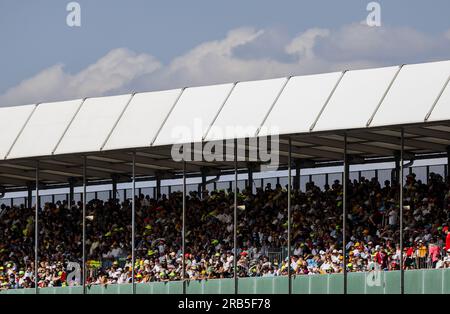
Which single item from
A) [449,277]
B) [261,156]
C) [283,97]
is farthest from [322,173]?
[449,277]

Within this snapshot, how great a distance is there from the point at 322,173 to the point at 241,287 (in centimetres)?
753

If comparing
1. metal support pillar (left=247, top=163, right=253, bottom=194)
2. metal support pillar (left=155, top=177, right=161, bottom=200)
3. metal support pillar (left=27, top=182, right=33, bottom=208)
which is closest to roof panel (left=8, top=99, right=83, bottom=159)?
metal support pillar (left=155, top=177, right=161, bottom=200)

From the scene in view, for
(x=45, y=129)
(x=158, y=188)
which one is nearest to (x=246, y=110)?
(x=45, y=129)

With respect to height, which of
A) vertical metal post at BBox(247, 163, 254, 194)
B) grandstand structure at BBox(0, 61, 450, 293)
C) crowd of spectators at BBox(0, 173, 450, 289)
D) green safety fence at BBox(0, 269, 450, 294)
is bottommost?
green safety fence at BBox(0, 269, 450, 294)

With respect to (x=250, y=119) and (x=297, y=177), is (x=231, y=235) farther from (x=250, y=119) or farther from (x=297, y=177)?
(x=250, y=119)

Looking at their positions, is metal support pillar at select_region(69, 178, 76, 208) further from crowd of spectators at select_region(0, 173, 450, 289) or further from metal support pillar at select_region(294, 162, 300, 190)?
metal support pillar at select_region(294, 162, 300, 190)

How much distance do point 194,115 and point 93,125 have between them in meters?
3.76

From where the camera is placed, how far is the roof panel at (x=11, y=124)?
42.1 m

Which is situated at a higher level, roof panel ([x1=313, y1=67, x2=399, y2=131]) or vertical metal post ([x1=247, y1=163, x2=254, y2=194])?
roof panel ([x1=313, y1=67, x2=399, y2=131])

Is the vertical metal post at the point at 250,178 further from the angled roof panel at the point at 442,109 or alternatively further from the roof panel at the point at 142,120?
the angled roof panel at the point at 442,109

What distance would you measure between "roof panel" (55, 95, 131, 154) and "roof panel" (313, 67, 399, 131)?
7175 millimetres

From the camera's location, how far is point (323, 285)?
3525cm

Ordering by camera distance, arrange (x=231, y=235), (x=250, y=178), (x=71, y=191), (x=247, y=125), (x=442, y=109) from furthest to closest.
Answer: (x=71, y=191) < (x=250, y=178) < (x=231, y=235) < (x=247, y=125) < (x=442, y=109)

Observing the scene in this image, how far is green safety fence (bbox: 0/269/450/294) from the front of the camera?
110ft
